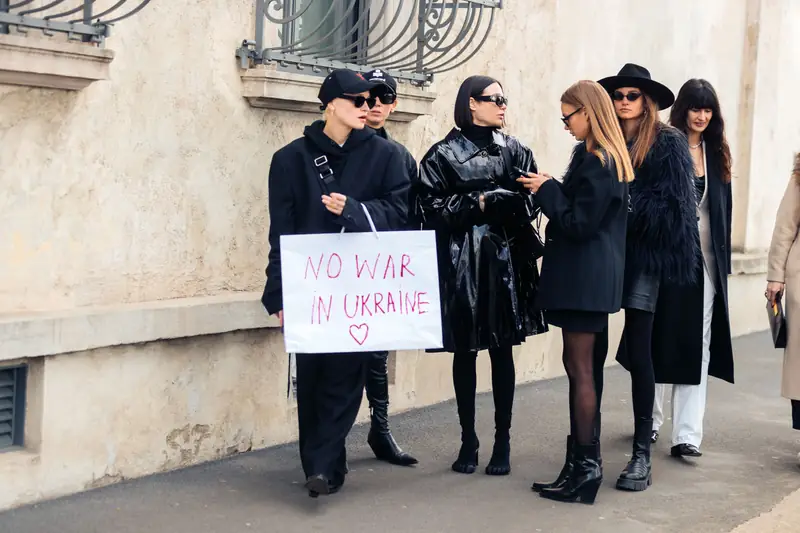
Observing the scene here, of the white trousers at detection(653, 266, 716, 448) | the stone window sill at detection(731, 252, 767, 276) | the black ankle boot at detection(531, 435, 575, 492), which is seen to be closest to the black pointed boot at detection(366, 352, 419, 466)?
the black ankle boot at detection(531, 435, 575, 492)

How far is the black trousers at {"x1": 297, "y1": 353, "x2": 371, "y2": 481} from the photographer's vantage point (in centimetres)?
516

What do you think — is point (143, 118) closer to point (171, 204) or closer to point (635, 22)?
point (171, 204)

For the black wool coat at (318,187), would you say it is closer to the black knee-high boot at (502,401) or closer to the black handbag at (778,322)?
the black knee-high boot at (502,401)

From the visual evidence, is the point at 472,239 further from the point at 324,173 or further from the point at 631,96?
the point at 631,96

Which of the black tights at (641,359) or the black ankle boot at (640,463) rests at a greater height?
the black tights at (641,359)

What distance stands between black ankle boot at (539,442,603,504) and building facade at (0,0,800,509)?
1.50 meters

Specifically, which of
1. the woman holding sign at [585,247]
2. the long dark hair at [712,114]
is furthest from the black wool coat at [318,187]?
the long dark hair at [712,114]

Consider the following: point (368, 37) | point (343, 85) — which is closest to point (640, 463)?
point (343, 85)

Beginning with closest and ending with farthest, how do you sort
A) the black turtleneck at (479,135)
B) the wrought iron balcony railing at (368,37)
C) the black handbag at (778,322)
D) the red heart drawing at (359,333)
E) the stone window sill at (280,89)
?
the red heart drawing at (359,333), the black turtleneck at (479,135), the stone window sill at (280,89), the wrought iron balcony railing at (368,37), the black handbag at (778,322)

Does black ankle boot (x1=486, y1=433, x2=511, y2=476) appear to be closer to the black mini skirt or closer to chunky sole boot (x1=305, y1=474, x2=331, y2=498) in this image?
the black mini skirt

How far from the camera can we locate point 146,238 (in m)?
5.62

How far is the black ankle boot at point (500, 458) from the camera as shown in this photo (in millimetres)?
5855

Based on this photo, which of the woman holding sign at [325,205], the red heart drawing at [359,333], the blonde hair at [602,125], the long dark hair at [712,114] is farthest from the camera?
the long dark hair at [712,114]

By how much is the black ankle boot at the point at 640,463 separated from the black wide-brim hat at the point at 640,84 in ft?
5.02
